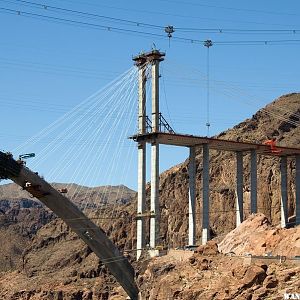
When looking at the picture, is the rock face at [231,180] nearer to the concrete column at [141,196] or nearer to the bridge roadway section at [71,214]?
the concrete column at [141,196]

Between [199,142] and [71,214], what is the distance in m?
13.1

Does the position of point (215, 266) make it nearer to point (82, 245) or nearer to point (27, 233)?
point (82, 245)

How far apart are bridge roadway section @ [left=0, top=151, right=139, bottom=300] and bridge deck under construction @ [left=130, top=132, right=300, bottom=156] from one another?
8092 millimetres

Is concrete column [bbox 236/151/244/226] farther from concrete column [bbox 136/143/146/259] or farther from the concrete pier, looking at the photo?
concrete column [bbox 136/143/146/259]

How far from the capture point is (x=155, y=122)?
216 ft

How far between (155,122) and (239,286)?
22717 millimetres

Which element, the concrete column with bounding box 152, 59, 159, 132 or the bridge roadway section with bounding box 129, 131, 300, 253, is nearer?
the bridge roadway section with bounding box 129, 131, 300, 253

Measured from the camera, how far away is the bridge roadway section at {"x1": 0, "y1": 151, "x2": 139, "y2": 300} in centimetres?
5825

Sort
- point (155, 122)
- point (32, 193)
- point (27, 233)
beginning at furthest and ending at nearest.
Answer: point (27, 233), point (155, 122), point (32, 193)

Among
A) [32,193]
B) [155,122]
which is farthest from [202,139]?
[32,193]

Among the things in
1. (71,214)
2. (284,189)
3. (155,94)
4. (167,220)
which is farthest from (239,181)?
(167,220)

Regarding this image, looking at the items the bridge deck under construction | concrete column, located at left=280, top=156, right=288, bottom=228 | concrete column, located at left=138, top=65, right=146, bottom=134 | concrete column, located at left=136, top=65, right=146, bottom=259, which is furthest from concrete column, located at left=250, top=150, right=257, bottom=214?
concrete column, located at left=138, top=65, right=146, bottom=134

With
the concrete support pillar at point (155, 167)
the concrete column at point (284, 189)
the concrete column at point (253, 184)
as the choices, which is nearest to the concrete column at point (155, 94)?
the concrete support pillar at point (155, 167)

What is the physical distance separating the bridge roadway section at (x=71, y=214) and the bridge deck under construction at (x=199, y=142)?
8.09m
